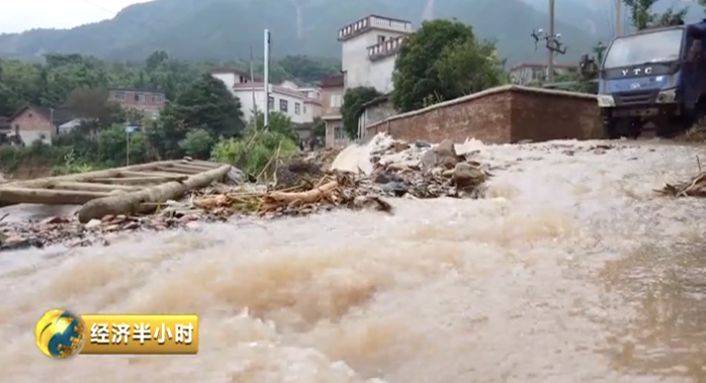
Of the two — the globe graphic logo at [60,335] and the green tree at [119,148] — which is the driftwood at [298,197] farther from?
the green tree at [119,148]

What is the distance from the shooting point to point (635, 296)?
8.86 ft

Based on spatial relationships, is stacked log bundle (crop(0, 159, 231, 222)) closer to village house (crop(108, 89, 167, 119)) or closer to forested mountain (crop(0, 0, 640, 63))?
village house (crop(108, 89, 167, 119))

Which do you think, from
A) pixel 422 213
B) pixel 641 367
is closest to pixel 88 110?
pixel 422 213

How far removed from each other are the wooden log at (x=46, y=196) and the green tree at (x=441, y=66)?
16.7 m

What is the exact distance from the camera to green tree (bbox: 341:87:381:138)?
107 ft

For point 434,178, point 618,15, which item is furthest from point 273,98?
point 434,178

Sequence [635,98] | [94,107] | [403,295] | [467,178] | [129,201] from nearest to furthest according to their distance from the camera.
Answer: [403,295], [129,201], [467,178], [635,98], [94,107]

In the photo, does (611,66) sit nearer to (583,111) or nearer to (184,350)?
(583,111)

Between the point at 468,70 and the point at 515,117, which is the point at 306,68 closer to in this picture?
the point at 468,70

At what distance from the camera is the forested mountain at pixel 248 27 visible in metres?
98.4

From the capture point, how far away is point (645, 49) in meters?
10.4

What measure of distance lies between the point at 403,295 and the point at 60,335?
4.69 ft

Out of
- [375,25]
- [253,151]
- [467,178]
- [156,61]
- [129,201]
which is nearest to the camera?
[129,201]

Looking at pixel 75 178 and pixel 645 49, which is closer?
pixel 75 178
